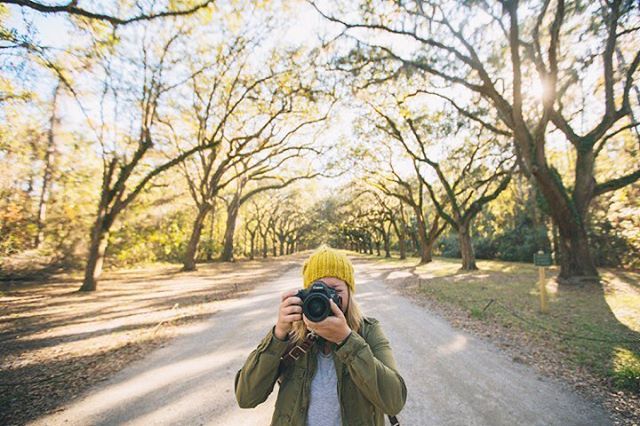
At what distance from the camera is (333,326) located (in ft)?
4.38

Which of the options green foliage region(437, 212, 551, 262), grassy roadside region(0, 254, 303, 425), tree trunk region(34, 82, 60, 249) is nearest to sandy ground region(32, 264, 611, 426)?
grassy roadside region(0, 254, 303, 425)

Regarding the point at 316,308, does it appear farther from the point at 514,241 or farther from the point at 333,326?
the point at 514,241

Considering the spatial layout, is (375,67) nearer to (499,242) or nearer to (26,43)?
(26,43)

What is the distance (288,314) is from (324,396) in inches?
20.6

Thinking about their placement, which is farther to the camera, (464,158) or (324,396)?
(464,158)

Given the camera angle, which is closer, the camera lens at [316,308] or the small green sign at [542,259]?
the camera lens at [316,308]

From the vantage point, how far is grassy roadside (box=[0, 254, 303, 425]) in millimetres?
3766

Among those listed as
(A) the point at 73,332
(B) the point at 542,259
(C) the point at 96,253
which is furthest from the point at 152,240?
(B) the point at 542,259

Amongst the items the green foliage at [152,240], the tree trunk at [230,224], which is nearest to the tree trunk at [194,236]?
the green foliage at [152,240]

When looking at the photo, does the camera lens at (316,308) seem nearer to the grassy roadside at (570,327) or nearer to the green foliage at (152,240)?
the grassy roadside at (570,327)

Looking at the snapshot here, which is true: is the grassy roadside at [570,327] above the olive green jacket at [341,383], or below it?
below

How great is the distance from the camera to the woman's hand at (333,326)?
4.38 ft

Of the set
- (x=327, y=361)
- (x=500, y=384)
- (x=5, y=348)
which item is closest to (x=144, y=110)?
(x=5, y=348)

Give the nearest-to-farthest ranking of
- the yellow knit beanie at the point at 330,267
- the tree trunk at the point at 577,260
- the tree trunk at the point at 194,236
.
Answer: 1. the yellow knit beanie at the point at 330,267
2. the tree trunk at the point at 577,260
3. the tree trunk at the point at 194,236
